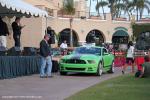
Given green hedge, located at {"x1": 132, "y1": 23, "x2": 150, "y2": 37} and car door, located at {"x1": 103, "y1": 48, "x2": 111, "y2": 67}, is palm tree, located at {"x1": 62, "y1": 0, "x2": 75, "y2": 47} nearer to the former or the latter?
green hedge, located at {"x1": 132, "y1": 23, "x2": 150, "y2": 37}

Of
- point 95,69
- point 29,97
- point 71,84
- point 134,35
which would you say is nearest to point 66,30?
point 134,35

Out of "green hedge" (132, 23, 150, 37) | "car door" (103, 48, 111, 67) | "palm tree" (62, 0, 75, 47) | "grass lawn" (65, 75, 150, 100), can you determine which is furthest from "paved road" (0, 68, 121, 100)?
"green hedge" (132, 23, 150, 37)

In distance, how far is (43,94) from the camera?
14.1 meters

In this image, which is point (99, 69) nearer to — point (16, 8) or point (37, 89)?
point (16, 8)

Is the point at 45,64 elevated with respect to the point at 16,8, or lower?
lower

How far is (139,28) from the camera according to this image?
234ft

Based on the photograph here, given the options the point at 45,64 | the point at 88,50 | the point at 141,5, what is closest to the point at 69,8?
the point at 141,5

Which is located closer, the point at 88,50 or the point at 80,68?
the point at 80,68

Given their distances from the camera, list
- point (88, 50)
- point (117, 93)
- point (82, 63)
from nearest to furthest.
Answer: point (117, 93), point (82, 63), point (88, 50)

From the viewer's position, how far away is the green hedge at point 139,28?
70.6 metres

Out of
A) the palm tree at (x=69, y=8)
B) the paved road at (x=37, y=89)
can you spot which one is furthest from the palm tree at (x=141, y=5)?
the paved road at (x=37, y=89)

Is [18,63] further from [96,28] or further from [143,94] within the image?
[96,28]

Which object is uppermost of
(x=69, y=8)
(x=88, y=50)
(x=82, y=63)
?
(x=69, y=8)

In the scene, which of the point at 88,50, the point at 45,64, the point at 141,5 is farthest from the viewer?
the point at 141,5
